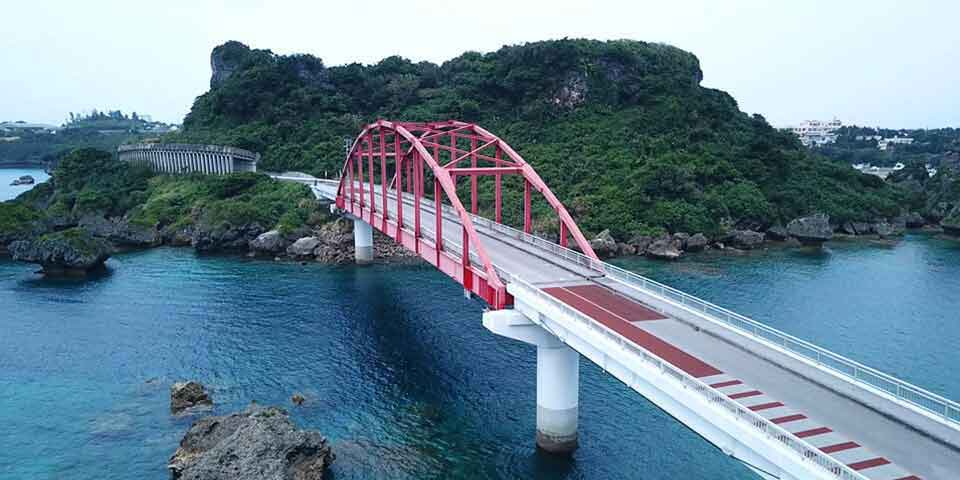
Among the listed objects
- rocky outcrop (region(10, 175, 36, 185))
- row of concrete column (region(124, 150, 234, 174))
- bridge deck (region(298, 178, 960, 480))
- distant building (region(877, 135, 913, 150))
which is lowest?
bridge deck (region(298, 178, 960, 480))

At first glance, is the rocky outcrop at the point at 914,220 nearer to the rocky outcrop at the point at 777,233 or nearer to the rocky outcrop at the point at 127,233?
the rocky outcrop at the point at 777,233

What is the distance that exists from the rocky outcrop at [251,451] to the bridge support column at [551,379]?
831cm

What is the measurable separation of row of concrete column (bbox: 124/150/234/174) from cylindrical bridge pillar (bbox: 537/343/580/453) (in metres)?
67.7

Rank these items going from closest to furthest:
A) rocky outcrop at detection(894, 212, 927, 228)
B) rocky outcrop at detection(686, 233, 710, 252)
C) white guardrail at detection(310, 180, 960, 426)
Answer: white guardrail at detection(310, 180, 960, 426)
rocky outcrop at detection(686, 233, 710, 252)
rocky outcrop at detection(894, 212, 927, 228)

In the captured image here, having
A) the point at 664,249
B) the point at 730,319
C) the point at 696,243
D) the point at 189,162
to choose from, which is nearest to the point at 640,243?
the point at 664,249

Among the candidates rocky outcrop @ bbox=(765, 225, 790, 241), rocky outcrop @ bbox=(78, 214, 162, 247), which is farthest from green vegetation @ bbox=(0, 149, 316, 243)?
rocky outcrop @ bbox=(765, 225, 790, 241)

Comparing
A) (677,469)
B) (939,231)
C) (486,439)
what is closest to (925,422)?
(677,469)

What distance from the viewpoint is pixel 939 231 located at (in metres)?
81.4

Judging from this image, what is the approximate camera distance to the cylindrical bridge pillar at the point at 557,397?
2547cm

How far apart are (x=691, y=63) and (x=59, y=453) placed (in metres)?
101

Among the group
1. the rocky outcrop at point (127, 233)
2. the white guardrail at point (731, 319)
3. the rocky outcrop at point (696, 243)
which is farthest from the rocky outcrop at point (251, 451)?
the rocky outcrop at point (696, 243)

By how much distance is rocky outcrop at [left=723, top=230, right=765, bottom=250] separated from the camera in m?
68.1

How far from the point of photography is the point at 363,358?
36000 mm

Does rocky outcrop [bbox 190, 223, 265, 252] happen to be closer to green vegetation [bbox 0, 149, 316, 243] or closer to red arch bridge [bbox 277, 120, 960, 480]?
green vegetation [bbox 0, 149, 316, 243]
